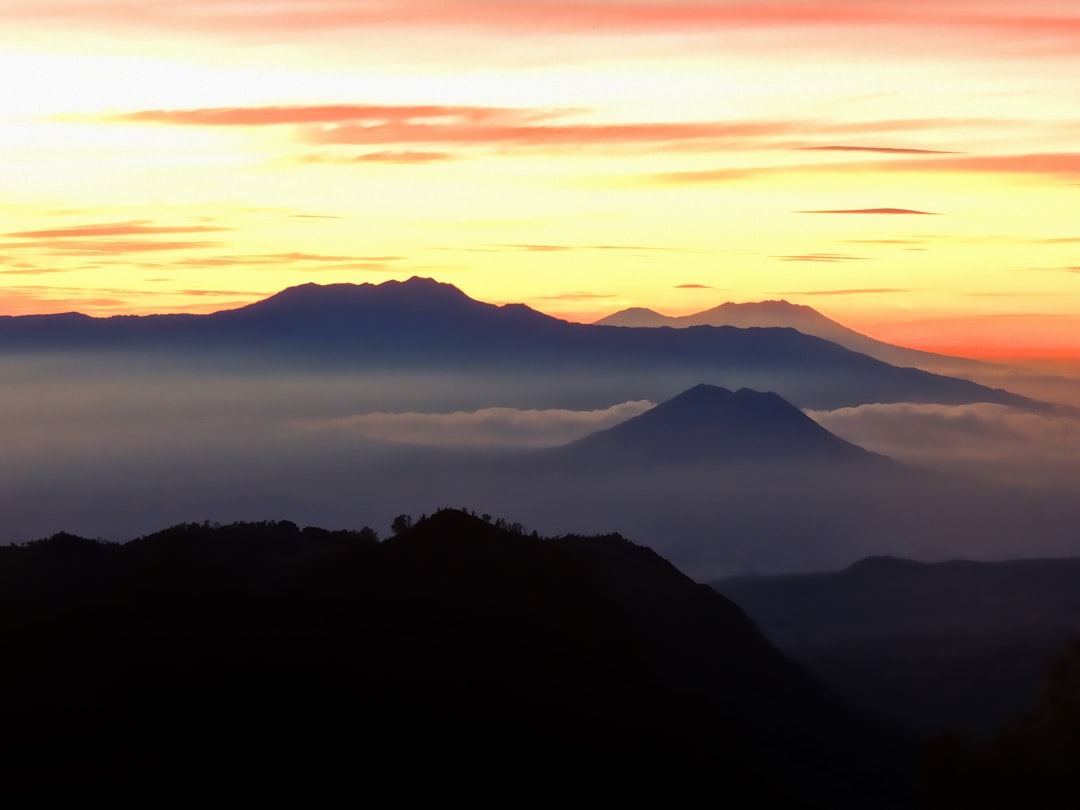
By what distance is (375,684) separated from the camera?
38500mm

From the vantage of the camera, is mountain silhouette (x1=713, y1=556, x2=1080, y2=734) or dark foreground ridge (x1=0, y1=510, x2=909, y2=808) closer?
dark foreground ridge (x1=0, y1=510, x2=909, y2=808)

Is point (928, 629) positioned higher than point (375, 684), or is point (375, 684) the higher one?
point (375, 684)

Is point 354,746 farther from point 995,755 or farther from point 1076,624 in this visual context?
point 1076,624

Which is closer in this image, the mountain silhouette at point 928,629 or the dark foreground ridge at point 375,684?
the dark foreground ridge at point 375,684

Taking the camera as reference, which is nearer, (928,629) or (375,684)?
(375,684)

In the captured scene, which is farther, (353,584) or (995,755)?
(353,584)

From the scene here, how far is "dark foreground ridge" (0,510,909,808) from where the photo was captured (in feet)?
112

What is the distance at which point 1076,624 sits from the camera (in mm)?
96188

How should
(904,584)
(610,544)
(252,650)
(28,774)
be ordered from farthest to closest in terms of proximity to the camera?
(904,584) < (610,544) < (252,650) < (28,774)

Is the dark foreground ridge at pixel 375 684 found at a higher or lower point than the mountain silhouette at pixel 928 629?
higher

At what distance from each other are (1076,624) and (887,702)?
81.9 ft

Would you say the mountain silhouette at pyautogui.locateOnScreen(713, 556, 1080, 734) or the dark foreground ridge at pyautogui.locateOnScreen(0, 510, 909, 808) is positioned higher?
→ the dark foreground ridge at pyautogui.locateOnScreen(0, 510, 909, 808)

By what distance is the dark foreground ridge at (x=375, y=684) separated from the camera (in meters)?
34.1

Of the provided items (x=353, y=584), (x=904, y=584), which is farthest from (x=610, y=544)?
(x=904, y=584)
